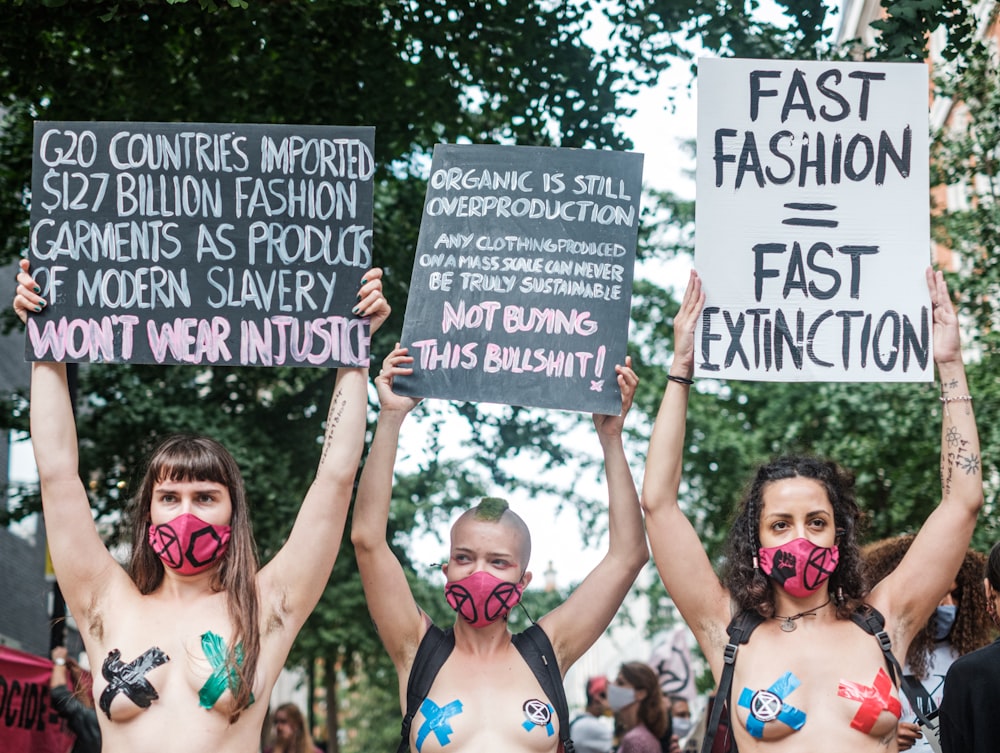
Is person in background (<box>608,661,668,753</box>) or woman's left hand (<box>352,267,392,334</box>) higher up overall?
woman's left hand (<box>352,267,392,334</box>)

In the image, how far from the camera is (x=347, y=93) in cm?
1021

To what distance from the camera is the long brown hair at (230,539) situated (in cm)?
456

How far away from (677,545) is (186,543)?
168cm

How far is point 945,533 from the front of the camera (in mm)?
4688

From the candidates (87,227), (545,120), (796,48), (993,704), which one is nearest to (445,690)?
(993,704)

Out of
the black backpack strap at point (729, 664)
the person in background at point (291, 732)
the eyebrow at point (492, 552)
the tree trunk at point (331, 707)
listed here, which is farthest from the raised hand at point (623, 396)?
the tree trunk at point (331, 707)

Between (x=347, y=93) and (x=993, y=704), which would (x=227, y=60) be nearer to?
(x=347, y=93)

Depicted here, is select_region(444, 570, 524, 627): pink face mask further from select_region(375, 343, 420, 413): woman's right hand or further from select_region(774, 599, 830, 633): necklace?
select_region(774, 599, 830, 633): necklace

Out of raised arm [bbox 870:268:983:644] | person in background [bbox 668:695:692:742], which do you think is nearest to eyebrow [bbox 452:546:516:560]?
raised arm [bbox 870:268:983:644]

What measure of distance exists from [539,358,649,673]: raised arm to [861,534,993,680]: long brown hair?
4.35 feet

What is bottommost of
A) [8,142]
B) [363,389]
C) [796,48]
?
[363,389]

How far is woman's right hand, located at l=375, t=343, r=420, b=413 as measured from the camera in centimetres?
511

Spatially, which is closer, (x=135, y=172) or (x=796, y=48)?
(x=135, y=172)

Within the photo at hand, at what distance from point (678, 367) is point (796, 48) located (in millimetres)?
3778
